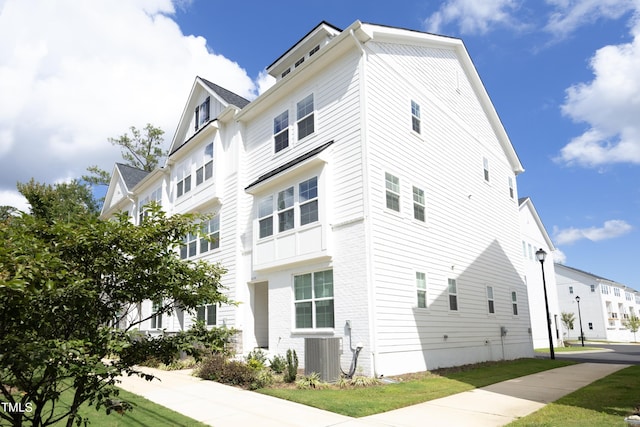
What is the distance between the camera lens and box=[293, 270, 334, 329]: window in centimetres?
1310

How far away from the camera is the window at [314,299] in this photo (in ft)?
43.0

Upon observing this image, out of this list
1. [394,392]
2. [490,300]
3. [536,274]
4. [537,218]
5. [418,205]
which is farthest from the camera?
[537,218]

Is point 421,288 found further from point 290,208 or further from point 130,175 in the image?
point 130,175

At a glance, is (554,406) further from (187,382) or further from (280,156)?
(280,156)

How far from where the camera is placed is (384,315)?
1219 centimetres

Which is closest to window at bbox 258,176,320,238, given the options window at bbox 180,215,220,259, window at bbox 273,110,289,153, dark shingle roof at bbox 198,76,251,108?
window at bbox 273,110,289,153

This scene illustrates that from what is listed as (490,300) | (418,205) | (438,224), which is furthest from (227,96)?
(490,300)

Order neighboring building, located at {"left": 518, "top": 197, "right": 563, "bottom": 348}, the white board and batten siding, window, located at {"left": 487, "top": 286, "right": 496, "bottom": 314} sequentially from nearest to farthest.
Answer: the white board and batten siding, window, located at {"left": 487, "top": 286, "right": 496, "bottom": 314}, neighboring building, located at {"left": 518, "top": 197, "right": 563, "bottom": 348}

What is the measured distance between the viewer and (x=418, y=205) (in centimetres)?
1489

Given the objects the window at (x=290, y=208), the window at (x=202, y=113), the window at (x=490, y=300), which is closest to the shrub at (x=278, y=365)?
the window at (x=290, y=208)

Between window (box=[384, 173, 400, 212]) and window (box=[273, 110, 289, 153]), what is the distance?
428 cm

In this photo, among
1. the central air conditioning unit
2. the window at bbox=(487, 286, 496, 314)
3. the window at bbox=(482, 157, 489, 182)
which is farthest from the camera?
the window at bbox=(482, 157, 489, 182)

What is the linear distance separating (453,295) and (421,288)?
236 centimetres

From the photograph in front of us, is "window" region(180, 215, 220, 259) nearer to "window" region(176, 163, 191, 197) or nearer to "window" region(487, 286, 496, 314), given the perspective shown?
"window" region(176, 163, 191, 197)
